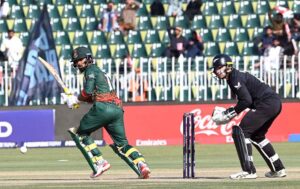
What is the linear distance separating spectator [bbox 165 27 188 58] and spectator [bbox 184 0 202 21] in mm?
1787

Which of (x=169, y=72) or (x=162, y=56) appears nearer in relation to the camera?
(x=169, y=72)

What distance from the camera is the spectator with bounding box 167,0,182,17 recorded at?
33438 millimetres

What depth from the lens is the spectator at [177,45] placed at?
31.3 metres

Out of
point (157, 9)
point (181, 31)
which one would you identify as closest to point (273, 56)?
point (181, 31)

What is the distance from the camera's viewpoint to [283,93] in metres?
29.8

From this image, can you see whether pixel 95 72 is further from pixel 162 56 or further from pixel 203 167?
pixel 162 56

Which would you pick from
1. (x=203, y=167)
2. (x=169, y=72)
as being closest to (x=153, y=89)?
(x=169, y=72)

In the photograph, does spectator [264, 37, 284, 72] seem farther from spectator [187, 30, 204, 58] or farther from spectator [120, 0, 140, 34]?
spectator [120, 0, 140, 34]

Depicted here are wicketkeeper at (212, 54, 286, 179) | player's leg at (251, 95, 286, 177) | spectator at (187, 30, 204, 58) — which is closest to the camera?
wicketkeeper at (212, 54, 286, 179)

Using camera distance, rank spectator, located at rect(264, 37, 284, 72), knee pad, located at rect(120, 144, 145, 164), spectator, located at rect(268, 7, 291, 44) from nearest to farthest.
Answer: knee pad, located at rect(120, 144, 145, 164), spectator, located at rect(264, 37, 284, 72), spectator, located at rect(268, 7, 291, 44)

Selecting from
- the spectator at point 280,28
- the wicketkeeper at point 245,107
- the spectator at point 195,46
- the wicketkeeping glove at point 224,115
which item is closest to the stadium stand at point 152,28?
the spectator at point 195,46

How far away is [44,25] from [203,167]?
9.85 m

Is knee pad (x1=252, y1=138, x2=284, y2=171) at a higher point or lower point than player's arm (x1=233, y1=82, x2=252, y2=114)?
lower

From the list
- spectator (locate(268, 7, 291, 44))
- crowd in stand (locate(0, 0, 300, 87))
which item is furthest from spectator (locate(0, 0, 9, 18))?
spectator (locate(268, 7, 291, 44))
